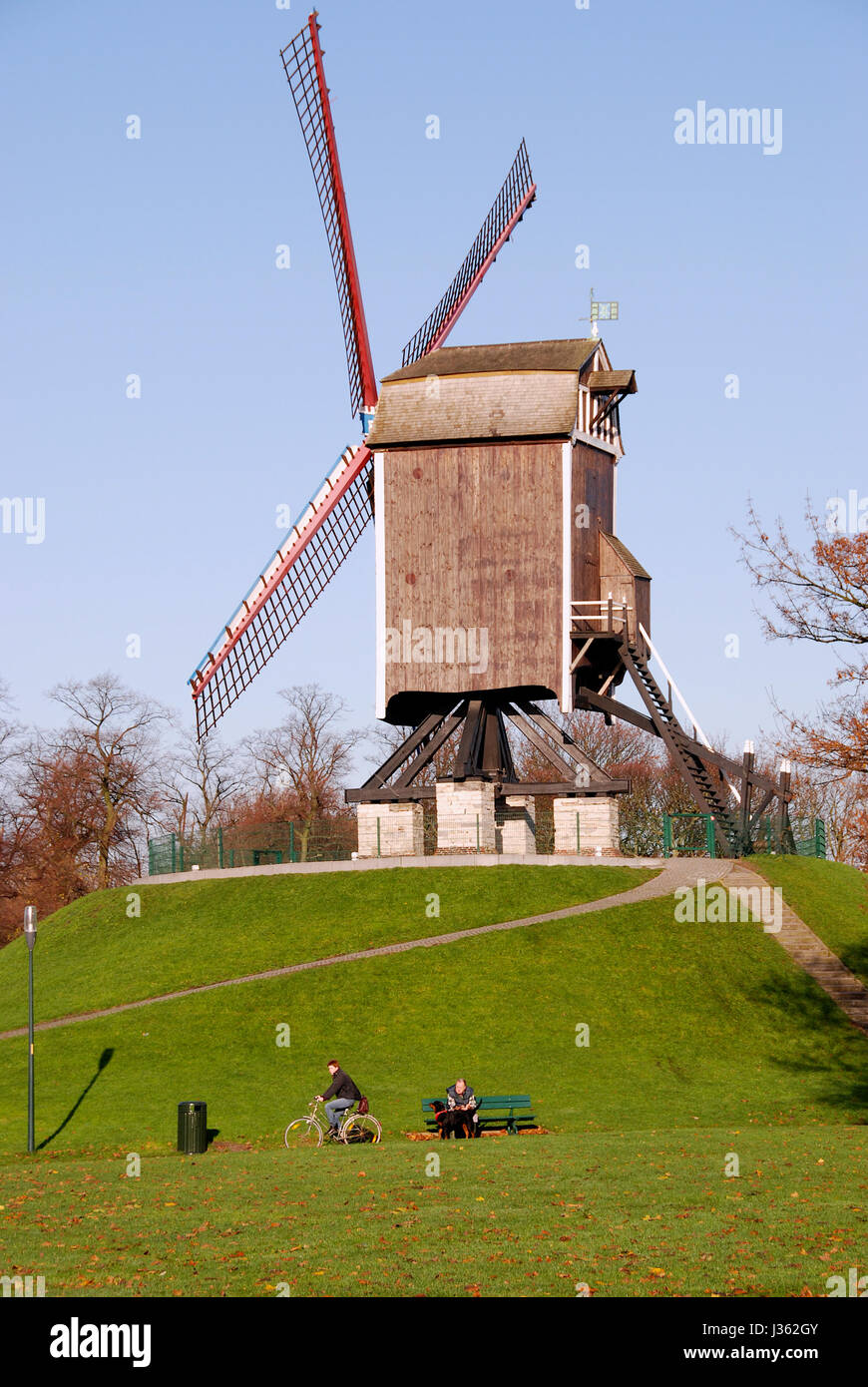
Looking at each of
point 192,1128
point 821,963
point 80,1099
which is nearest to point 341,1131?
point 192,1128

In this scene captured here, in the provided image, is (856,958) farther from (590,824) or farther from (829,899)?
(590,824)

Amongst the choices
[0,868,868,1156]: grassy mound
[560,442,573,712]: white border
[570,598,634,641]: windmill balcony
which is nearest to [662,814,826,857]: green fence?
[560,442,573,712]: white border

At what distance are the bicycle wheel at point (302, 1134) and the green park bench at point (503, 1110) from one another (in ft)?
6.48

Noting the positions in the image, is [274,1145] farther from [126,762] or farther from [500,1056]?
[126,762]

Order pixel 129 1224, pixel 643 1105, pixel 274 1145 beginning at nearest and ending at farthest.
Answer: pixel 129 1224 → pixel 274 1145 → pixel 643 1105

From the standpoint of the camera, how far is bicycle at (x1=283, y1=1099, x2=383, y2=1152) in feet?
88.1

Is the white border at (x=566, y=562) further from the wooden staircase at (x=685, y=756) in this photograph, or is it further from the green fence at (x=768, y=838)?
the green fence at (x=768, y=838)

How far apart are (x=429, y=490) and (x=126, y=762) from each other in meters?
37.5

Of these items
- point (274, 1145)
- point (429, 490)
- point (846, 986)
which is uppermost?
point (429, 490)

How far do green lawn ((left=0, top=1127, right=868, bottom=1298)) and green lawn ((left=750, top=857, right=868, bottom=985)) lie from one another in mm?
15192

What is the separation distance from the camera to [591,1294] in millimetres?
13703

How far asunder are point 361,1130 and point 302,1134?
1440 mm

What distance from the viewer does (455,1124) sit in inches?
1052
